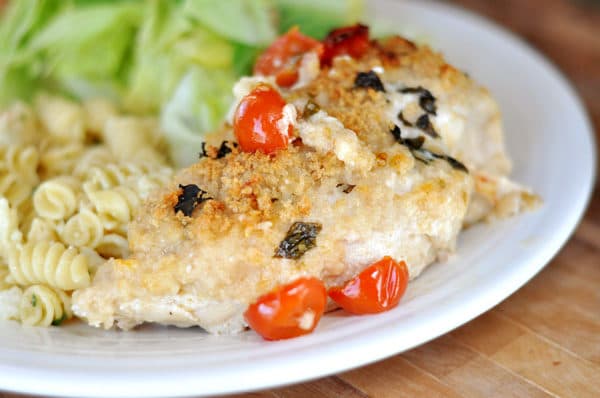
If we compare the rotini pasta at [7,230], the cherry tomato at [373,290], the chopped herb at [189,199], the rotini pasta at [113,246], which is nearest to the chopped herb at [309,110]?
the chopped herb at [189,199]

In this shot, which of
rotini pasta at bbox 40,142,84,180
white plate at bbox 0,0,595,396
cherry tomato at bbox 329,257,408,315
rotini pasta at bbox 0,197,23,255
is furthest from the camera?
rotini pasta at bbox 40,142,84,180

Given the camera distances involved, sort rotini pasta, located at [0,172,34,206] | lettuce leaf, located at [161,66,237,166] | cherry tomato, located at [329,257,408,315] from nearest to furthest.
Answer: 1. cherry tomato, located at [329,257,408,315]
2. rotini pasta, located at [0,172,34,206]
3. lettuce leaf, located at [161,66,237,166]

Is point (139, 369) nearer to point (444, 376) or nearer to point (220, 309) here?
point (220, 309)

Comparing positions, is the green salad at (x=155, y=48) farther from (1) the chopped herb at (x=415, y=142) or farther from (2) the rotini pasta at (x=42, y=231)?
(1) the chopped herb at (x=415, y=142)

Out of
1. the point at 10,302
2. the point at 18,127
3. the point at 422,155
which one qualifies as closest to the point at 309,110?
the point at 422,155

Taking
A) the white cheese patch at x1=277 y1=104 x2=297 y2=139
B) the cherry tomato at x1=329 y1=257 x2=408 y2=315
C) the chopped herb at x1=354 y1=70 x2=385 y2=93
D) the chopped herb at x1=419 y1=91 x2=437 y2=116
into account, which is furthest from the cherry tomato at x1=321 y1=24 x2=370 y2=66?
the cherry tomato at x1=329 y1=257 x2=408 y2=315

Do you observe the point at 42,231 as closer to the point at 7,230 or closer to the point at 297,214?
the point at 7,230

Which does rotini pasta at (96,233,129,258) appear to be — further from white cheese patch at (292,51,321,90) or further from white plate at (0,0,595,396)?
white cheese patch at (292,51,321,90)
